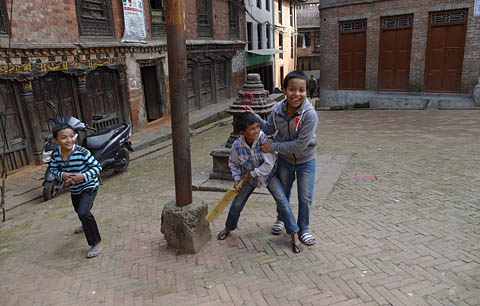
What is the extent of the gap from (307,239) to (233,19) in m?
17.3

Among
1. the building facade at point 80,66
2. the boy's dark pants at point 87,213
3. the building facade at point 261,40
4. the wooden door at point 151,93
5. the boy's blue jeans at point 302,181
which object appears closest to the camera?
the boy's blue jeans at point 302,181

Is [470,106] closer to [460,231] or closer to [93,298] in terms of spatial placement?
[460,231]

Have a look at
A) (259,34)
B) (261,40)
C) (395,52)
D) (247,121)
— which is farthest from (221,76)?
(247,121)

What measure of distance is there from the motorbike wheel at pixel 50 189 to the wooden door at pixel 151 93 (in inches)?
294

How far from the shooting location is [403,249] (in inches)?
145

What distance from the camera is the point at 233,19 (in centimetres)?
1914

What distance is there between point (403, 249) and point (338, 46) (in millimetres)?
13421

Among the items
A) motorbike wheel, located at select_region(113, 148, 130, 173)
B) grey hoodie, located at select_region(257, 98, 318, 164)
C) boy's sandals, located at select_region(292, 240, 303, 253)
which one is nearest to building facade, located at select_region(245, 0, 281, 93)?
motorbike wheel, located at select_region(113, 148, 130, 173)

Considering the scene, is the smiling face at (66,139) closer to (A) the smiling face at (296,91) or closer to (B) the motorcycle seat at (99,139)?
(A) the smiling face at (296,91)

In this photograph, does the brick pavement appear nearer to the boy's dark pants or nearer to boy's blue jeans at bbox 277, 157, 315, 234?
the boy's dark pants

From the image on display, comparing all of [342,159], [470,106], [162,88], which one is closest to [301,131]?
[342,159]

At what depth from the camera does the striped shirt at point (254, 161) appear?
362 centimetres

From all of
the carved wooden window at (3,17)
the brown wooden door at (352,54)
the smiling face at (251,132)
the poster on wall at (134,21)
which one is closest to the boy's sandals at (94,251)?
the smiling face at (251,132)

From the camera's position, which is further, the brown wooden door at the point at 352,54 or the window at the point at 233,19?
the window at the point at 233,19
